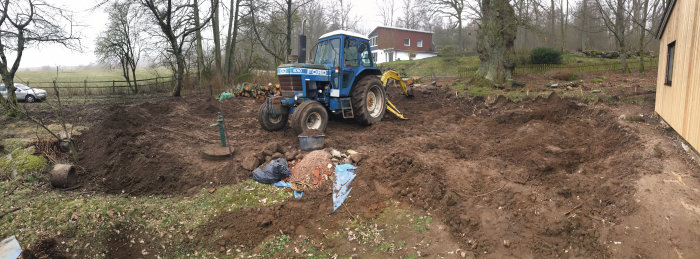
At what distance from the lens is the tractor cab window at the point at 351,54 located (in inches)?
337

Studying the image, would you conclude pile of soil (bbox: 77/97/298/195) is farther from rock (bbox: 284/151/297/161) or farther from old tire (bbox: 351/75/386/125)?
old tire (bbox: 351/75/386/125)

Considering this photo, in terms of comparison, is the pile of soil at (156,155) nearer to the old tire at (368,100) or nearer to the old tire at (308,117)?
the old tire at (308,117)

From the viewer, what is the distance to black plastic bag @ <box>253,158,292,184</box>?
5766mm

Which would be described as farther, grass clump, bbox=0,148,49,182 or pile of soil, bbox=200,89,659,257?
grass clump, bbox=0,148,49,182

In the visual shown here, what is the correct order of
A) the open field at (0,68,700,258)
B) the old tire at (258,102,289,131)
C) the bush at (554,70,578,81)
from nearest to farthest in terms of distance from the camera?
1. the open field at (0,68,700,258)
2. the old tire at (258,102,289,131)
3. the bush at (554,70,578,81)

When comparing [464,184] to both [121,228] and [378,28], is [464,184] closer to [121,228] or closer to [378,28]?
[121,228]

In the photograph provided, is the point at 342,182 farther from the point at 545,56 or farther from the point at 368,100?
the point at 545,56

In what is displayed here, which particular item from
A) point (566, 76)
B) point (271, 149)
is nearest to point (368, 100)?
point (271, 149)

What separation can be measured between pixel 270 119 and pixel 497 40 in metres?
10.8

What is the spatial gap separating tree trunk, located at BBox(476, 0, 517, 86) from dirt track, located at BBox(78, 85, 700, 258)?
20.0ft

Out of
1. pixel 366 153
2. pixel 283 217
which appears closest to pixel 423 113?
pixel 366 153

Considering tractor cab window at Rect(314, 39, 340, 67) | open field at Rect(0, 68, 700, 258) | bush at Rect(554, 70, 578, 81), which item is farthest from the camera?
Answer: bush at Rect(554, 70, 578, 81)

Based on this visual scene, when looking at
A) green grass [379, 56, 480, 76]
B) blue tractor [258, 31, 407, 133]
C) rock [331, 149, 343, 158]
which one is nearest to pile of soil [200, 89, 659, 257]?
rock [331, 149, 343, 158]

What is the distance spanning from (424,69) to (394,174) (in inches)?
890
